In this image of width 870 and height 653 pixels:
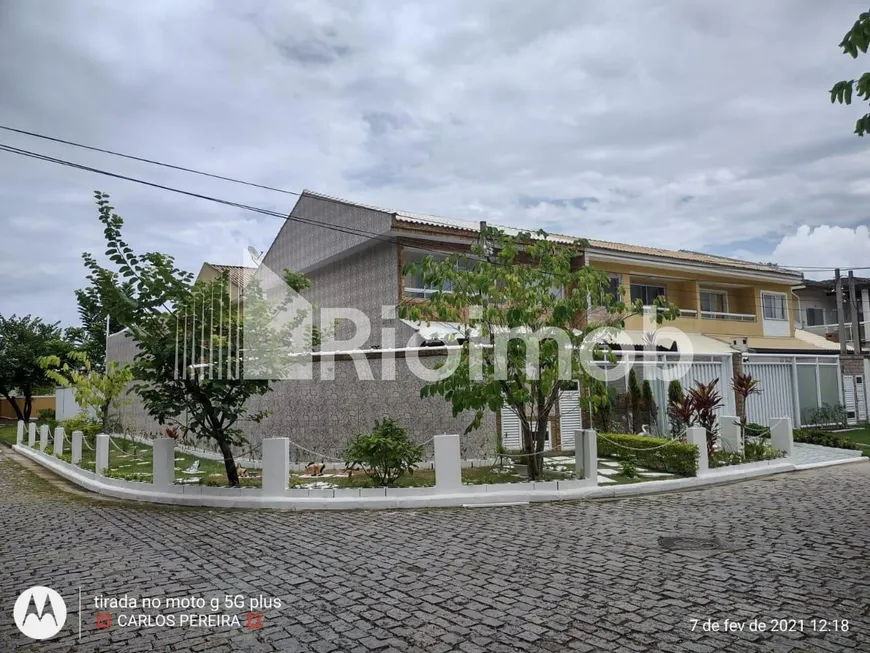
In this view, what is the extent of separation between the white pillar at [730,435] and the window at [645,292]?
33.7ft

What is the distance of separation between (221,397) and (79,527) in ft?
9.77

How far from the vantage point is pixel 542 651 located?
4.29m

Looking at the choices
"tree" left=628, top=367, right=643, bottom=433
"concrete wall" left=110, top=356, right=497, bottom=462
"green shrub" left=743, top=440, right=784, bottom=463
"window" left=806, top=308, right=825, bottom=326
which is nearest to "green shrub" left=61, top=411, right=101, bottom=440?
"concrete wall" left=110, top=356, right=497, bottom=462

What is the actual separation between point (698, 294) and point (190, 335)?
70.3 ft

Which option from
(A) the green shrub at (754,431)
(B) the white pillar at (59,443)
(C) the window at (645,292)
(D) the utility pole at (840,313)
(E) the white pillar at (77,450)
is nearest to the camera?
(E) the white pillar at (77,450)

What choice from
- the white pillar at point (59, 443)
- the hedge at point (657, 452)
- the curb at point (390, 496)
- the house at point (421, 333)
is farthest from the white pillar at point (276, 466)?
the white pillar at point (59, 443)

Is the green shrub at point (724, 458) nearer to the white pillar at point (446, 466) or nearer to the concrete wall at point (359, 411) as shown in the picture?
the concrete wall at point (359, 411)

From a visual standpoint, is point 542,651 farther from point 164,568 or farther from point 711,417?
point 711,417

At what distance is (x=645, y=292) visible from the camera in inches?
952

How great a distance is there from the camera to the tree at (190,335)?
33.3 feet

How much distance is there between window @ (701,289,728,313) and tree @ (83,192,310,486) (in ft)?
70.5

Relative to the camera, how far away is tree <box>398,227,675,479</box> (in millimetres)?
10539

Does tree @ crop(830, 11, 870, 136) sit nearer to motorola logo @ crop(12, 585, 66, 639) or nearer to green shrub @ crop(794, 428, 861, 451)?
motorola logo @ crop(12, 585, 66, 639)

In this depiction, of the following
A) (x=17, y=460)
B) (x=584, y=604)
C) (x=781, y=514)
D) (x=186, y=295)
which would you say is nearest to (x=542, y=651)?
(x=584, y=604)
